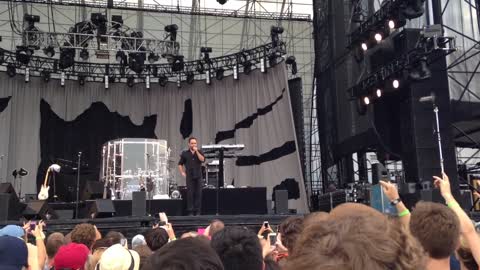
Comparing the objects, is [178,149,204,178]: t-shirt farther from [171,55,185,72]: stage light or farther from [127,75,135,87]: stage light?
[127,75,135,87]: stage light

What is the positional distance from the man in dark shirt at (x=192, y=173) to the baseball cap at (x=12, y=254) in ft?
19.0

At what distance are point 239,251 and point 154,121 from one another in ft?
54.1

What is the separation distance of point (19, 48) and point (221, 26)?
821cm

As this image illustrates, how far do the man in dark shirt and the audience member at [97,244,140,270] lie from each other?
626 centimetres

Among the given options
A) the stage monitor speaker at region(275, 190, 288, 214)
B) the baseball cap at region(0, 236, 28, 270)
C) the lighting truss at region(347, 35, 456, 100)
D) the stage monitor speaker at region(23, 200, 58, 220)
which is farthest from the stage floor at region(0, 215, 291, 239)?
the lighting truss at region(347, 35, 456, 100)

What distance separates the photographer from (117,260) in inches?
75.4

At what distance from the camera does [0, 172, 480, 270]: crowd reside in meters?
0.80

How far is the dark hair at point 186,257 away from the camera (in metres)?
1.07

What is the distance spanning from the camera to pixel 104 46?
15.1m

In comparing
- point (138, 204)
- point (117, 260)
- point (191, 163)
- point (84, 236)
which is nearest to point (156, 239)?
point (84, 236)

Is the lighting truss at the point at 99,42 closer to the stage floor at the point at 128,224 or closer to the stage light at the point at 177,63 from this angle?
the stage light at the point at 177,63

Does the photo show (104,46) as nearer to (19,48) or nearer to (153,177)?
(19,48)

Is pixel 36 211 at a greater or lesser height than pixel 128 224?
greater

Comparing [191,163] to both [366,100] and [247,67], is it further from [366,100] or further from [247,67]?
[247,67]
